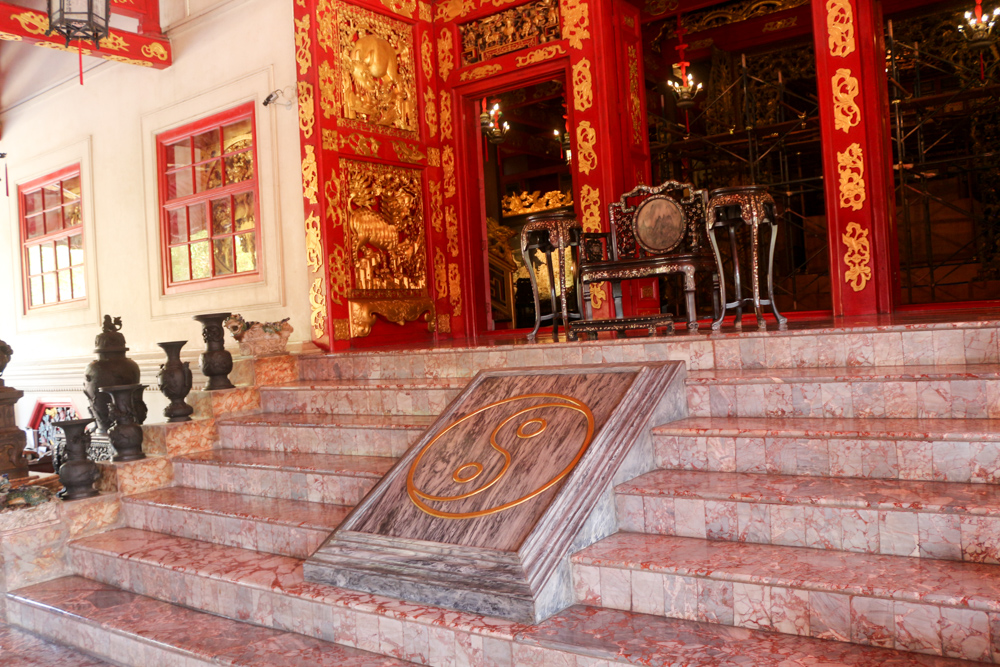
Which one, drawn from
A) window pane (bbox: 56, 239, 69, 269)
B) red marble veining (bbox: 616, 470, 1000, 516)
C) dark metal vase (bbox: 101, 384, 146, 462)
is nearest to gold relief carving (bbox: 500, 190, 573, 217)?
window pane (bbox: 56, 239, 69, 269)

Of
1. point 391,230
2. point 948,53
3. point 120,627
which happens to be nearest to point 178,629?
point 120,627


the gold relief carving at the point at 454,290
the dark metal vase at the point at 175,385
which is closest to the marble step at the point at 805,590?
the dark metal vase at the point at 175,385

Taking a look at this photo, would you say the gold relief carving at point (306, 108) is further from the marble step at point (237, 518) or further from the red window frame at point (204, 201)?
the marble step at point (237, 518)

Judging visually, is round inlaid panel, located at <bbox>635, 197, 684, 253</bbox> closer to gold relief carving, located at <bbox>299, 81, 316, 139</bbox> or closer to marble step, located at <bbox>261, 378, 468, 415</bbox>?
marble step, located at <bbox>261, 378, 468, 415</bbox>

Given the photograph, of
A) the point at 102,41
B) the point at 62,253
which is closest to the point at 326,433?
the point at 102,41

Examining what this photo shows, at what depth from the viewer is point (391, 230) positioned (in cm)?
573

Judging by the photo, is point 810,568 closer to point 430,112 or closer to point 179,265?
point 430,112

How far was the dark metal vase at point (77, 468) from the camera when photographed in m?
3.56

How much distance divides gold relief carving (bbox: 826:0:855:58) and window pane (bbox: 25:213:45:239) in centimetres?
745

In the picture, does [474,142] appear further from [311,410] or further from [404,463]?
[404,463]

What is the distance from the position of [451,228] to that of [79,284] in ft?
12.8

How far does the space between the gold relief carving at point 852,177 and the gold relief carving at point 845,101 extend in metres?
0.15

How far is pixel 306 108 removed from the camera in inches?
207

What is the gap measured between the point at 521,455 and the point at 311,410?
199cm
